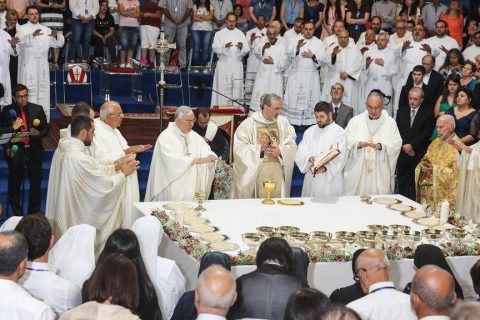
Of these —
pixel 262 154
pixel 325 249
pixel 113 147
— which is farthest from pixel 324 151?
pixel 325 249

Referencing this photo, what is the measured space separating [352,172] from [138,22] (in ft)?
24.5

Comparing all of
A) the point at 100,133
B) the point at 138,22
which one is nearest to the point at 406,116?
the point at 100,133

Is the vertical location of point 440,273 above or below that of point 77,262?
above

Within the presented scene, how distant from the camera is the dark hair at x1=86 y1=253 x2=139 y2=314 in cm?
675

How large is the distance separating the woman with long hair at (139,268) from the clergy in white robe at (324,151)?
5.92 metres

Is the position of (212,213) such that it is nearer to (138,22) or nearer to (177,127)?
(177,127)

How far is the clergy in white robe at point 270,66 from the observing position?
19.3 metres

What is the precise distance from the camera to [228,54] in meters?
19.8

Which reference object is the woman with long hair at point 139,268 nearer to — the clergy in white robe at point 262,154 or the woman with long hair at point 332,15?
the clergy in white robe at point 262,154

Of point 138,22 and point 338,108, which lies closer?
point 338,108

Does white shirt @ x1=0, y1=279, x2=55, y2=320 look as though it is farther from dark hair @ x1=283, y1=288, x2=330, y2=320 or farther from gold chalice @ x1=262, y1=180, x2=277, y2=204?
gold chalice @ x1=262, y1=180, x2=277, y2=204

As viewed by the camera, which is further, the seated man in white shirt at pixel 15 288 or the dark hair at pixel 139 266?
the dark hair at pixel 139 266

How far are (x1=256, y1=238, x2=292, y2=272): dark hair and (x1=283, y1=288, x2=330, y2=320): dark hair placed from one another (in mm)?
1346

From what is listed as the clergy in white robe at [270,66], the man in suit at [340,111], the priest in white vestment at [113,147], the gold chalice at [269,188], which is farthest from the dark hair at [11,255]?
the clergy in white robe at [270,66]
